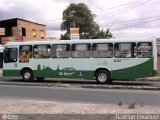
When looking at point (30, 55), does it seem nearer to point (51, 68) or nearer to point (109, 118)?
point (51, 68)

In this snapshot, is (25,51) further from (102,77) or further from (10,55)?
(102,77)

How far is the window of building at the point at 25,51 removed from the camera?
2470 centimetres

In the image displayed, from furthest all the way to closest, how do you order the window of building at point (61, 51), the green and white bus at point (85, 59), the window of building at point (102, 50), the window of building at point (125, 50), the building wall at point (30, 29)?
the building wall at point (30, 29) → the window of building at point (61, 51) → the window of building at point (102, 50) → the window of building at point (125, 50) → the green and white bus at point (85, 59)

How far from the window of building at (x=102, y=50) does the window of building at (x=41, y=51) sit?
3.19 meters

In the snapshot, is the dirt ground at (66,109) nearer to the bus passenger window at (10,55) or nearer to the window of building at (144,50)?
the window of building at (144,50)

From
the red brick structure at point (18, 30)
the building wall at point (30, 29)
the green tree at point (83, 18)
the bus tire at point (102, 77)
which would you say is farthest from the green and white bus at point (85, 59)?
the green tree at point (83, 18)

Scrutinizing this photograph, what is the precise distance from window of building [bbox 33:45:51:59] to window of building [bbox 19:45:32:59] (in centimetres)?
41

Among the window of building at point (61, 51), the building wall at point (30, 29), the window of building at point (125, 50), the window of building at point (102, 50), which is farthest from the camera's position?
the building wall at point (30, 29)

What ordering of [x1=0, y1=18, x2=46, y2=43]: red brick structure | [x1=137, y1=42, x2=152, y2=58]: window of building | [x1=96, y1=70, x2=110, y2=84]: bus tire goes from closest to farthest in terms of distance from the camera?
[x1=137, y1=42, x2=152, y2=58]: window of building → [x1=96, y1=70, x2=110, y2=84]: bus tire → [x1=0, y1=18, x2=46, y2=43]: red brick structure

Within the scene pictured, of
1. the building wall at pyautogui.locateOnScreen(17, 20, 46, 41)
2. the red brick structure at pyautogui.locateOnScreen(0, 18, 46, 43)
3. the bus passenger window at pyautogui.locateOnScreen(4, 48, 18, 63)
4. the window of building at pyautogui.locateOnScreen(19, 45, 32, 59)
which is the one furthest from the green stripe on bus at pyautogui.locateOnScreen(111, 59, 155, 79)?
the building wall at pyautogui.locateOnScreen(17, 20, 46, 41)

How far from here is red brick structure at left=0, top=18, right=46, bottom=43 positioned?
55.2 m

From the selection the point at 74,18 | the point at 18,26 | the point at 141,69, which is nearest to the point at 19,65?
the point at 141,69

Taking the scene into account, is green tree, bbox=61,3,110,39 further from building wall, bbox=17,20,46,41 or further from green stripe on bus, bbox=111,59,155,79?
green stripe on bus, bbox=111,59,155,79

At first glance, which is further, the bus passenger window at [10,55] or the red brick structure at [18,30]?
the red brick structure at [18,30]
